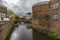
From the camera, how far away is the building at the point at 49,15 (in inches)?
1031

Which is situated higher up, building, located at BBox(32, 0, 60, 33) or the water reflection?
building, located at BBox(32, 0, 60, 33)

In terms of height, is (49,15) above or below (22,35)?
above

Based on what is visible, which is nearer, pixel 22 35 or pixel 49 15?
pixel 22 35

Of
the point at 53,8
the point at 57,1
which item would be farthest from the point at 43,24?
the point at 57,1

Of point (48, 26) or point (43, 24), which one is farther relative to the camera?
point (43, 24)

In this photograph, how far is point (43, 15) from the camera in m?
33.7

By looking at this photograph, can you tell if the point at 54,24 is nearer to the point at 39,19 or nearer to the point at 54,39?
the point at 54,39

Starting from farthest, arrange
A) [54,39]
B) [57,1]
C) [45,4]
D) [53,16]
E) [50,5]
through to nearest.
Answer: [45,4], [50,5], [53,16], [57,1], [54,39]

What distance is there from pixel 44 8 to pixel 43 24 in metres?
4.47

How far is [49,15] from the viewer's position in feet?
101

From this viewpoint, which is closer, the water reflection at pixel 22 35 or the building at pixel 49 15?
the water reflection at pixel 22 35

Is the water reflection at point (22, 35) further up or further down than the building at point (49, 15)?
further down

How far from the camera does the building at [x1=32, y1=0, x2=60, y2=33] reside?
1031 inches

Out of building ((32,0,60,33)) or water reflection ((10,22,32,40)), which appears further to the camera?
building ((32,0,60,33))
